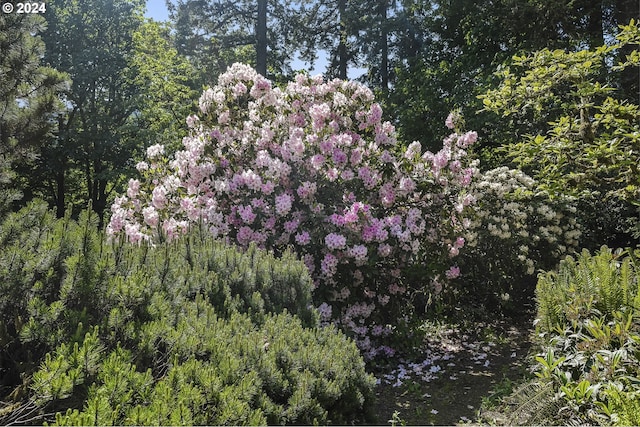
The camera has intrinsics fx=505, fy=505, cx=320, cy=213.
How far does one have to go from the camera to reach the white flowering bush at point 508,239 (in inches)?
292

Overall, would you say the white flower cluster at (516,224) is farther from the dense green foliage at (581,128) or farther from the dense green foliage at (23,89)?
the dense green foliage at (23,89)

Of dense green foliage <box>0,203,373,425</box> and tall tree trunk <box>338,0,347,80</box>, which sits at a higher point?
tall tree trunk <box>338,0,347,80</box>

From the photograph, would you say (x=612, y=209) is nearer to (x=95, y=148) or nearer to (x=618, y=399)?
(x=618, y=399)

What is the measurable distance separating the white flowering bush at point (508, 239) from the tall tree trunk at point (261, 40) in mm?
8862

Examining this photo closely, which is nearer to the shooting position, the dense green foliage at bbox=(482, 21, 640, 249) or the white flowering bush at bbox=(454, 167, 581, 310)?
the dense green foliage at bbox=(482, 21, 640, 249)

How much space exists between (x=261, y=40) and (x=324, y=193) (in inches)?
430

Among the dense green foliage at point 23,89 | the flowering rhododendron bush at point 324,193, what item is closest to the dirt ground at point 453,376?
the flowering rhododendron bush at point 324,193

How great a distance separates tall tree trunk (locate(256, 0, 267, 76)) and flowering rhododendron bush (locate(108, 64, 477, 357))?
8976mm

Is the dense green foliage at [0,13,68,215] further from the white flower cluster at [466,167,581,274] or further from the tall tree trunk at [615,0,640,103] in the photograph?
the tall tree trunk at [615,0,640,103]

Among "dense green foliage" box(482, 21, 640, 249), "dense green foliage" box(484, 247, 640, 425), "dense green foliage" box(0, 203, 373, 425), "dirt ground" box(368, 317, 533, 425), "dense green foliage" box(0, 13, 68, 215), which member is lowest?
"dirt ground" box(368, 317, 533, 425)

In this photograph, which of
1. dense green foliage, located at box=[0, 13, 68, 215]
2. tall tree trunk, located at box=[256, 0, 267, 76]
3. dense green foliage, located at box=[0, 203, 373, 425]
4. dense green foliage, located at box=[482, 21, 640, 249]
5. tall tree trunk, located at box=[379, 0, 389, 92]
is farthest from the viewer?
tall tree trunk, located at box=[379, 0, 389, 92]

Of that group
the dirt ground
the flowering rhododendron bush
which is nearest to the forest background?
the dirt ground

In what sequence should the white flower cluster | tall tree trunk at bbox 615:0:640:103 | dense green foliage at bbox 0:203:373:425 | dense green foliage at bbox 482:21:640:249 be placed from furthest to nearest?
tall tree trunk at bbox 615:0:640:103 → the white flower cluster → dense green foliage at bbox 482:21:640:249 → dense green foliage at bbox 0:203:373:425

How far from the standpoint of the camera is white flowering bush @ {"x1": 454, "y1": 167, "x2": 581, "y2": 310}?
24.3 feet
